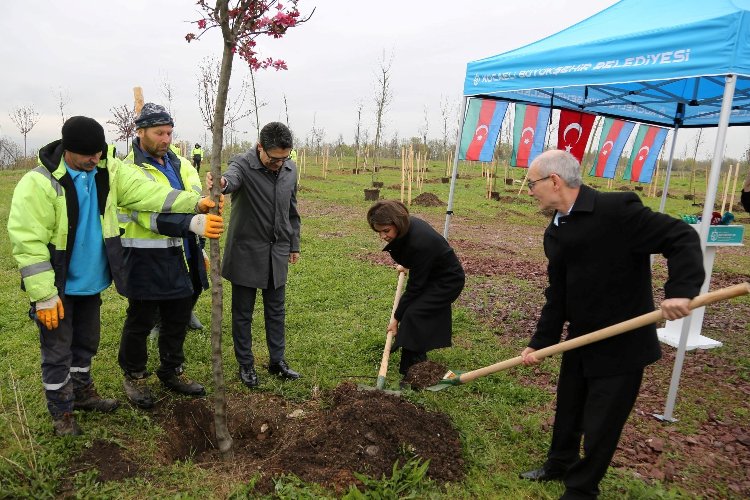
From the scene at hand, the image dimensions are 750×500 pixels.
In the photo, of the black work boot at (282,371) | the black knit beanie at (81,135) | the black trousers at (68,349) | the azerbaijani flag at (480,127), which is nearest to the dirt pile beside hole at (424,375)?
the black work boot at (282,371)

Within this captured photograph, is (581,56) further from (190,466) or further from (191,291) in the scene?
(190,466)

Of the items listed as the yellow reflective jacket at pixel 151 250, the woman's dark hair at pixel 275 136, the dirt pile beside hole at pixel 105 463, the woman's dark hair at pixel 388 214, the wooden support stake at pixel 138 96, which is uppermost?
the wooden support stake at pixel 138 96

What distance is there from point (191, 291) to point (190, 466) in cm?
118

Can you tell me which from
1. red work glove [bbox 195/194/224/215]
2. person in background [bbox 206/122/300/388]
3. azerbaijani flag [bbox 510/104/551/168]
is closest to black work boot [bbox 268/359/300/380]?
person in background [bbox 206/122/300/388]

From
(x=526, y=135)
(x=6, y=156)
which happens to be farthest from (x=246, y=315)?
(x=6, y=156)

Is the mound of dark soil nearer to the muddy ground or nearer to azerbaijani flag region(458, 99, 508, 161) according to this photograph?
the muddy ground

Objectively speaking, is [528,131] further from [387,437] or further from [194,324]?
[387,437]

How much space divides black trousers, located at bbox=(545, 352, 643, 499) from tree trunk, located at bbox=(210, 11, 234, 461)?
2.01m

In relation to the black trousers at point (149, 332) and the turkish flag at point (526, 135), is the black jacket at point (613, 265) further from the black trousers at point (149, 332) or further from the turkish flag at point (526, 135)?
the turkish flag at point (526, 135)

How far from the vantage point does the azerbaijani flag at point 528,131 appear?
6984 millimetres

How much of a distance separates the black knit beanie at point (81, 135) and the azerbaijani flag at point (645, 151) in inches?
336

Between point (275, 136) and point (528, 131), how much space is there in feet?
15.6

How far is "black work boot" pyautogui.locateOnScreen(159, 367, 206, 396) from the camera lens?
3.69 metres

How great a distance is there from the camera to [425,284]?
390 cm
